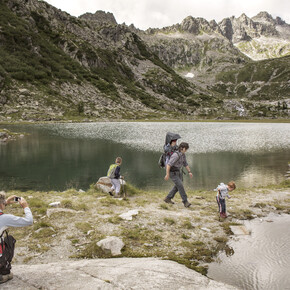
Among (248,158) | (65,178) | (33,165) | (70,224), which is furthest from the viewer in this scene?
(248,158)

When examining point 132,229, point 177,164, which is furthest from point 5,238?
point 177,164

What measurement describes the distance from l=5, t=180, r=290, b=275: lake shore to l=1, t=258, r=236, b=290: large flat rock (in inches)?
45.3

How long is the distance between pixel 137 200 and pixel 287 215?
344 inches

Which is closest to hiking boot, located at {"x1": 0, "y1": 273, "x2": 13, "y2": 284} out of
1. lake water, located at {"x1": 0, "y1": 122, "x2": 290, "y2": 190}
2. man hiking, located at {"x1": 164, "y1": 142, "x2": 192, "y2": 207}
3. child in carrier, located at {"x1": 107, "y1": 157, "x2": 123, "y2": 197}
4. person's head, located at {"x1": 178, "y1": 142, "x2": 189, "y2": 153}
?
man hiking, located at {"x1": 164, "y1": 142, "x2": 192, "y2": 207}

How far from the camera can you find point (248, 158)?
40125mm

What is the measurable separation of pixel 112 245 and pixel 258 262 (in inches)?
197

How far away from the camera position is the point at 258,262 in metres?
7.71

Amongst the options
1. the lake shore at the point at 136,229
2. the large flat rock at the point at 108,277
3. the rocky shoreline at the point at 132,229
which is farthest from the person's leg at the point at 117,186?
the large flat rock at the point at 108,277

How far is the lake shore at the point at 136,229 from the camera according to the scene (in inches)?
319

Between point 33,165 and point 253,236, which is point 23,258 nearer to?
point 253,236

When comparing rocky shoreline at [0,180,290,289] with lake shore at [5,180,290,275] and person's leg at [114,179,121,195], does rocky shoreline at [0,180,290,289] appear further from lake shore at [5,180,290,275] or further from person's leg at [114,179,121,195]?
person's leg at [114,179,121,195]

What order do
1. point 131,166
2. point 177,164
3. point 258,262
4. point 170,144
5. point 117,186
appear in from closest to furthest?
point 258,262, point 177,164, point 170,144, point 117,186, point 131,166

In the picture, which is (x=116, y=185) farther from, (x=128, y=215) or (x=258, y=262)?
(x=258, y=262)

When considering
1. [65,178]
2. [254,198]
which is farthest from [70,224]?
[65,178]
